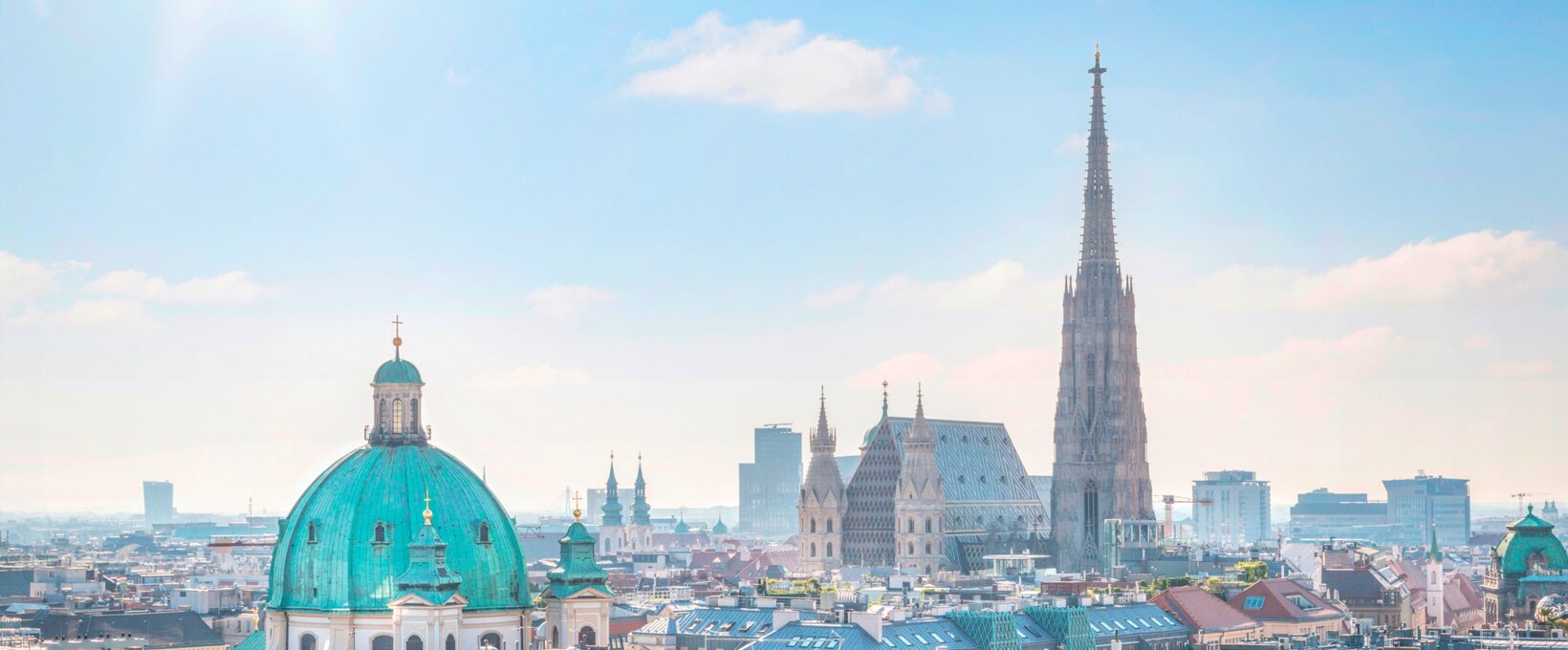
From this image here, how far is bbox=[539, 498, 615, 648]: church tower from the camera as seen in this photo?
364 feet

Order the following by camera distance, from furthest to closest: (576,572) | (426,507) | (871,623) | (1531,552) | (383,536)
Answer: (1531,552)
(871,623)
(576,572)
(426,507)
(383,536)

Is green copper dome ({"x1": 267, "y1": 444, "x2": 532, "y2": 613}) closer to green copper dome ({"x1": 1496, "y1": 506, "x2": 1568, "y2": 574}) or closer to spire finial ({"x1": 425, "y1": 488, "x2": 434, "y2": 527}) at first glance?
spire finial ({"x1": 425, "y1": 488, "x2": 434, "y2": 527})

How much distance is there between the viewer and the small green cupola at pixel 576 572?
11138cm

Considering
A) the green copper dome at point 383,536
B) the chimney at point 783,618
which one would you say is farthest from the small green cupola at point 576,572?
the chimney at point 783,618

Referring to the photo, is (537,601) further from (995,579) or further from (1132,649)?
(995,579)

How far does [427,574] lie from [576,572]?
33.3 feet

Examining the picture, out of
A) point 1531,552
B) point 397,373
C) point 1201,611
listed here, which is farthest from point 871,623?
point 1531,552

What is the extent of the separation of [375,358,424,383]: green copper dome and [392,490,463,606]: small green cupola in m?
9.37

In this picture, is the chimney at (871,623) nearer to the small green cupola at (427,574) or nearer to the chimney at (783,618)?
the chimney at (783,618)

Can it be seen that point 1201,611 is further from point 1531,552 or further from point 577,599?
point 577,599

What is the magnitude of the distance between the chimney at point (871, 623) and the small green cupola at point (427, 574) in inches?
939

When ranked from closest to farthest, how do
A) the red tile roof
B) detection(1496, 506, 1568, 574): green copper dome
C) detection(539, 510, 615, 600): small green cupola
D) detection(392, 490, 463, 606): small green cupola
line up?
1. detection(392, 490, 463, 606): small green cupola
2. detection(539, 510, 615, 600): small green cupola
3. the red tile roof
4. detection(1496, 506, 1568, 574): green copper dome

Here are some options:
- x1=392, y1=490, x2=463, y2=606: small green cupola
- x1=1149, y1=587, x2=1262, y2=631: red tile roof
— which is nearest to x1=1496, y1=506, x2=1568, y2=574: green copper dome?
x1=1149, y1=587, x2=1262, y2=631: red tile roof

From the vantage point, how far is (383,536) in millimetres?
105125
